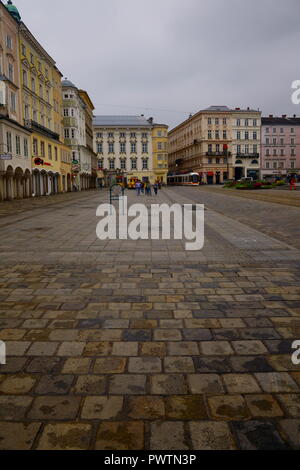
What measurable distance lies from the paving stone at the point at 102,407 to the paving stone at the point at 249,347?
1314 mm

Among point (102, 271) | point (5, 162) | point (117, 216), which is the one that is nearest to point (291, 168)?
point (5, 162)

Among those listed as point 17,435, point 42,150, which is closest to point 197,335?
point 17,435

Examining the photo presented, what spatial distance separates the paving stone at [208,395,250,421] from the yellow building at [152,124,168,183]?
299 feet

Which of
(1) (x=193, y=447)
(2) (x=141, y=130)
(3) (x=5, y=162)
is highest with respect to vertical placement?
(2) (x=141, y=130)

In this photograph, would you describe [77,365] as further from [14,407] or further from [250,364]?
[250,364]

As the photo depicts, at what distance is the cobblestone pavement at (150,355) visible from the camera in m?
2.46

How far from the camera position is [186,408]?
2688 mm

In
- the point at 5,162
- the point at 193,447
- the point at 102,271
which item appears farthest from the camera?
the point at 5,162

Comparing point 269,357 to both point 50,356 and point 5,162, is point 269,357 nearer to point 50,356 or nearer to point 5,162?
point 50,356

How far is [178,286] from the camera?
18.6 feet

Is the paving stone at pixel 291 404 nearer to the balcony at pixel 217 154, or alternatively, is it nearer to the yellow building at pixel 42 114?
the yellow building at pixel 42 114

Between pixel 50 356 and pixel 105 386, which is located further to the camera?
pixel 50 356

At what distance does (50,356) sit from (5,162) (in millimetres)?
26413

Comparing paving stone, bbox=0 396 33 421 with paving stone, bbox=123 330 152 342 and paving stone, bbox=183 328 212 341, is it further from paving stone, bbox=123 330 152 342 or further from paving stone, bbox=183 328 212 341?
paving stone, bbox=183 328 212 341
